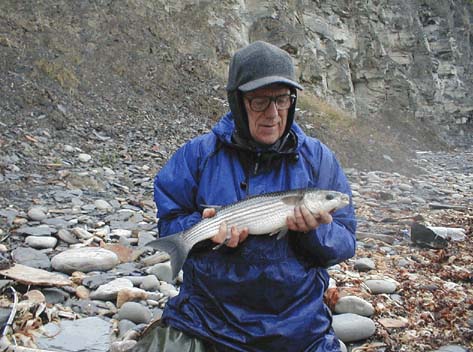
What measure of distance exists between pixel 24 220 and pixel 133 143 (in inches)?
226

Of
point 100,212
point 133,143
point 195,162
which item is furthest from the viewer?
point 133,143

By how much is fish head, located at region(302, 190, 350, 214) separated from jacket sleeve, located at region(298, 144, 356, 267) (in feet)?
0.65

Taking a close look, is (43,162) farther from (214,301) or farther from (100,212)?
(214,301)

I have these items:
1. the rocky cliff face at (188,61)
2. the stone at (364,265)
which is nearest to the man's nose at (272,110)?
the stone at (364,265)

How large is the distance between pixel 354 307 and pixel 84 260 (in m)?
2.85

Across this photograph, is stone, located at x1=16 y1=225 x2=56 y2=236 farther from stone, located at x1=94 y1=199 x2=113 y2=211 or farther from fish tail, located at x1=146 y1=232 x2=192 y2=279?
fish tail, located at x1=146 y1=232 x2=192 y2=279

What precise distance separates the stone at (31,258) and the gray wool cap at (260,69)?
3288 mm

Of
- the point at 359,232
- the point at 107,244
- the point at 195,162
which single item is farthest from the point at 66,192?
the point at 195,162

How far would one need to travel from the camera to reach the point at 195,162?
317 centimetres

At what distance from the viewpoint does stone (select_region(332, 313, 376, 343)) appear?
4137 mm

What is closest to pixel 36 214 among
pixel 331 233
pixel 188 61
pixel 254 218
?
pixel 254 218

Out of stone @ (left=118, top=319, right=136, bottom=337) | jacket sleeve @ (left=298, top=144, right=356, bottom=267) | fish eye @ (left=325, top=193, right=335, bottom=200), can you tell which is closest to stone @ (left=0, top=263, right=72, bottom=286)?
stone @ (left=118, top=319, right=136, bottom=337)

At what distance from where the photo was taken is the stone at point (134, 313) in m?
4.17

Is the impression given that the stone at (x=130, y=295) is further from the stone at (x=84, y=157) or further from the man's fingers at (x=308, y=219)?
the stone at (x=84, y=157)
